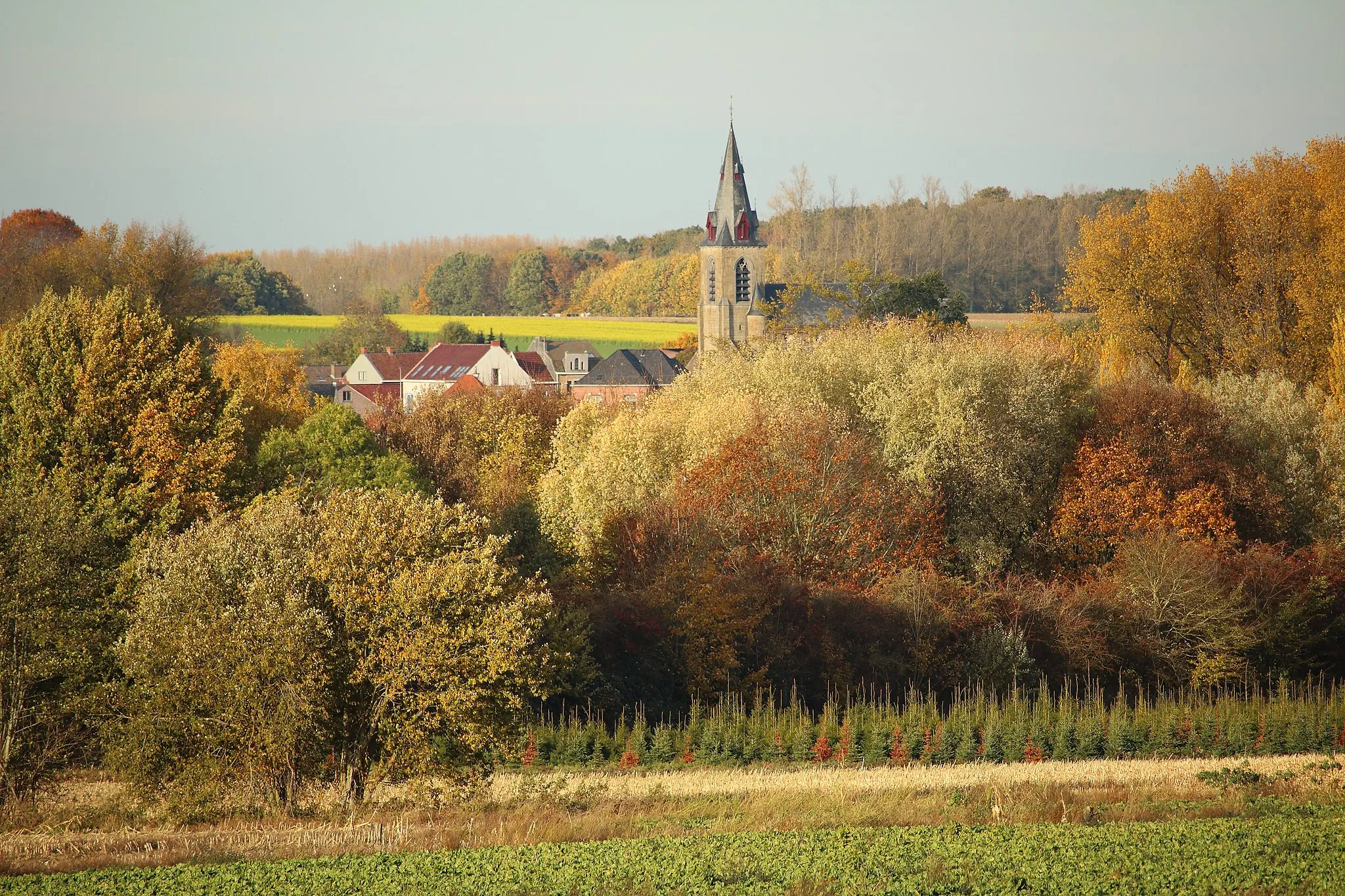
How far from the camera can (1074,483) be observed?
3497 cm

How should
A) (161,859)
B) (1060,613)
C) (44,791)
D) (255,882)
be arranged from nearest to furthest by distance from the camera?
(255,882)
(161,859)
(44,791)
(1060,613)

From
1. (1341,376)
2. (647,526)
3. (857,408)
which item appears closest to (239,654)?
(647,526)

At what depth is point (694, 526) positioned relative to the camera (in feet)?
98.6

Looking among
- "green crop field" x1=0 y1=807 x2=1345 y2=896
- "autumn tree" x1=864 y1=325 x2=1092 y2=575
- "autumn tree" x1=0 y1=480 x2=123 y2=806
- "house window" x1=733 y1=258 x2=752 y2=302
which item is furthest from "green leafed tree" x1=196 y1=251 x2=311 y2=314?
"green crop field" x1=0 y1=807 x2=1345 y2=896

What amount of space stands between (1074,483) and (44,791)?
26393mm

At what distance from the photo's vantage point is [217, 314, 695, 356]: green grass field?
11275cm

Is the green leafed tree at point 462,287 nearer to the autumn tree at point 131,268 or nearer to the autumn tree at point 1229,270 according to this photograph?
the autumn tree at point 131,268

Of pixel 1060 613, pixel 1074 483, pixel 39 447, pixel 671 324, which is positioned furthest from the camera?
pixel 671 324

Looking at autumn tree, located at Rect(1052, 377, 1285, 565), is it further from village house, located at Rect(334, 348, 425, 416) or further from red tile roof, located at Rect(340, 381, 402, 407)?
village house, located at Rect(334, 348, 425, 416)

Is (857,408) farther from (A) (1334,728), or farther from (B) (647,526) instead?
(A) (1334,728)

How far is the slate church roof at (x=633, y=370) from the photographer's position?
8394cm

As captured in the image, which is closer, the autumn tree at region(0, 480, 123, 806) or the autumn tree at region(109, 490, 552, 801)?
the autumn tree at region(109, 490, 552, 801)

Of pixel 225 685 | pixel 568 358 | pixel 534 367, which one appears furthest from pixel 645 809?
pixel 568 358

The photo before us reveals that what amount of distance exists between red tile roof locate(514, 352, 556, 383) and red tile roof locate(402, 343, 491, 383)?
2759mm
